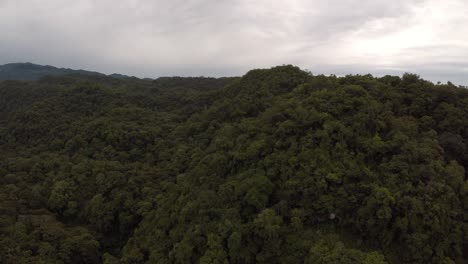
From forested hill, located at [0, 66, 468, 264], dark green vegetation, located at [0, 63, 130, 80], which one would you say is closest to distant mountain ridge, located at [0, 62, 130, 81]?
dark green vegetation, located at [0, 63, 130, 80]

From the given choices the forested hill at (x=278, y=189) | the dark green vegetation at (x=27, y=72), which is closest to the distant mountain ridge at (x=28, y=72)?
the dark green vegetation at (x=27, y=72)

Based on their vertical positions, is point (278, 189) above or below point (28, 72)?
below

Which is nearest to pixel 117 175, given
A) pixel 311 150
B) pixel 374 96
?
pixel 311 150

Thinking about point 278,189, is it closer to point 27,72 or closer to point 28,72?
point 28,72

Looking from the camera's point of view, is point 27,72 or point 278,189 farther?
point 27,72

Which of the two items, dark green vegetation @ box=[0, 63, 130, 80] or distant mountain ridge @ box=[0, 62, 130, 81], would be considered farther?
distant mountain ridge @ box=[0, 62, 130, 81]

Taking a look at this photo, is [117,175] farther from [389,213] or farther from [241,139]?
[389,213]

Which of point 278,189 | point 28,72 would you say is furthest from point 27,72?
point 278,189

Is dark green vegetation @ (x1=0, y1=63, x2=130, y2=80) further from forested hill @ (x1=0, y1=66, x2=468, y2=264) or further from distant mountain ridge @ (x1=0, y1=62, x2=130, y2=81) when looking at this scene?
forested hill @ (x1=0, y1=66, x2=468, y2=264)
